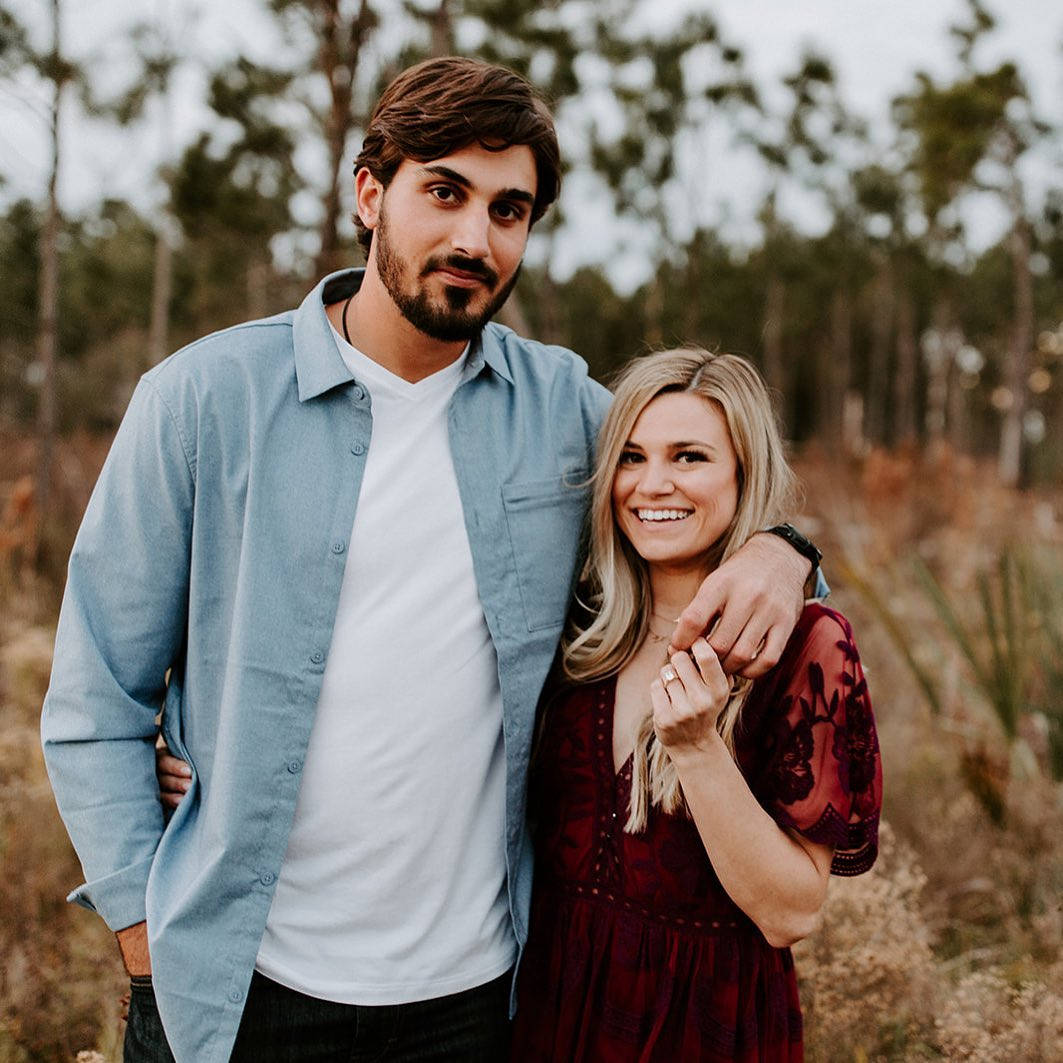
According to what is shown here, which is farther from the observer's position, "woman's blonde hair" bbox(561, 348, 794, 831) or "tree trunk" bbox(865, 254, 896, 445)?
"tree trunk" bbox(865, 254, 896, 445)

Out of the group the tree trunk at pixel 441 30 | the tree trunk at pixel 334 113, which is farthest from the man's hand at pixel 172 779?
the tree trunk at pixel 441 30

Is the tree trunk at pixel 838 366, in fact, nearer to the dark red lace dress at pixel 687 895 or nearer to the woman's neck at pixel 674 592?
the woman's neck at pixel 674 592

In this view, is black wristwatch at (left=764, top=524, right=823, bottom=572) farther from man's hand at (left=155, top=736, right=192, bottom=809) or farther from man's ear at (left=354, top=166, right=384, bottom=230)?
man's hand at (left=155, top=736, right=192, bottom=809)

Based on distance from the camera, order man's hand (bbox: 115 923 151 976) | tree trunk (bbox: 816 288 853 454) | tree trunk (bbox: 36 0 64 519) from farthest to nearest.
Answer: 1. tree trunk (bbox: 816 288 853 454)
2. tree trunk (bbox: 36 0 64 519)
3. man's hand (bbox: 115 923 151 976)

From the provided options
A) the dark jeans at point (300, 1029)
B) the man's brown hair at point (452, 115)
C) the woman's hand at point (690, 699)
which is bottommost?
the dark jeans at point (300, 1029)

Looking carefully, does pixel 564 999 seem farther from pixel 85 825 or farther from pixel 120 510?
pixel 120 510

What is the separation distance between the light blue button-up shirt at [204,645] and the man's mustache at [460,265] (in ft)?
0.87

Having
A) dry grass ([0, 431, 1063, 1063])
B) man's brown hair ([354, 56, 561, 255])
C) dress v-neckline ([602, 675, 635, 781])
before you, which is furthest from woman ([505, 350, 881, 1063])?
dry grass ([0, 431, 1063, 1063])

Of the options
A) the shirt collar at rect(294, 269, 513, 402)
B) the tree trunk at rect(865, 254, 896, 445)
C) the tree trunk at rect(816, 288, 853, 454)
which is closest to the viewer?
the shirt collar at rect(294, 269, 513, 402)

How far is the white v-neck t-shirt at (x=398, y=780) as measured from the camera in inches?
66.5

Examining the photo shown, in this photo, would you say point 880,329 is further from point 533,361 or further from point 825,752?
point 825,752

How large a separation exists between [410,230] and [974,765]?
329 cm

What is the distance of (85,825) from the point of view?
64.9 inches

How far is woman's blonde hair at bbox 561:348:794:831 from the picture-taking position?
192 cm
